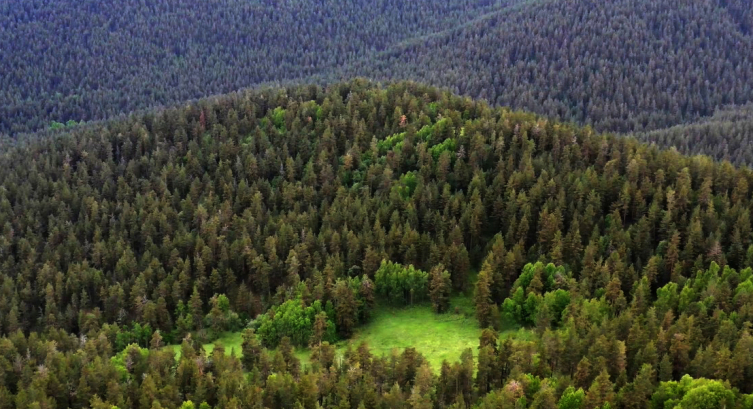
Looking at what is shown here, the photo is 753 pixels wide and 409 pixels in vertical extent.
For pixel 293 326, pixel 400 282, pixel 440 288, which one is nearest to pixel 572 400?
pixel 440 288

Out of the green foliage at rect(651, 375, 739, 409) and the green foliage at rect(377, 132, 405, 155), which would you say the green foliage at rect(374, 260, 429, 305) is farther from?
the green foliage at rect(651, 375, 739, 409)

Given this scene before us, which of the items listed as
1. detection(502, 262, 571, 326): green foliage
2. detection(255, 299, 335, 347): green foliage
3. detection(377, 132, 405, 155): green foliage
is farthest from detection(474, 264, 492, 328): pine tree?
detection(377, 132, 405, 155): green foliage

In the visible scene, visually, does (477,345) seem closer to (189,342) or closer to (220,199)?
(189,342)

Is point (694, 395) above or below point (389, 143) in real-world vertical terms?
below

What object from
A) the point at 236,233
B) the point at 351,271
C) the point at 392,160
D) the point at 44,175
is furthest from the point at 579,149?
the point at 44,175

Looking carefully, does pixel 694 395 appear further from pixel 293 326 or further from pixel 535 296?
pixel 293 326
